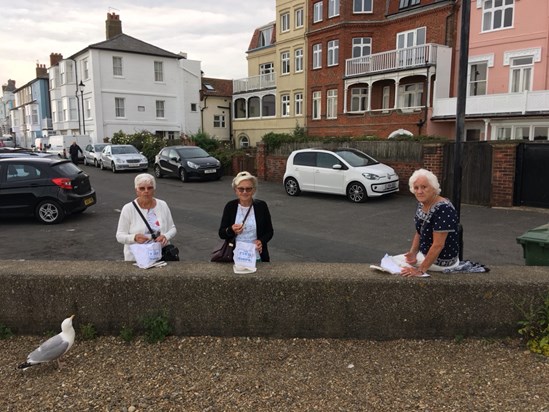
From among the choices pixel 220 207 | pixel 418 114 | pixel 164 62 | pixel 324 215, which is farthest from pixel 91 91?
pixel 324 215

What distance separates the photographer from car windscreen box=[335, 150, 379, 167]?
1440cm

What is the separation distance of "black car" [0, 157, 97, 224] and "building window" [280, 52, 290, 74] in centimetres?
2883

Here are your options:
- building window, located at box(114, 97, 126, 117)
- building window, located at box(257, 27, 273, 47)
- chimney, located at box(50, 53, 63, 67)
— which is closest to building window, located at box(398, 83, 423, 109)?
building window, located at box(257, 27, 273, 47)

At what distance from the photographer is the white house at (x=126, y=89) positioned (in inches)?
1553

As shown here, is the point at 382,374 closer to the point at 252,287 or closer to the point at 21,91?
the point at 252,287

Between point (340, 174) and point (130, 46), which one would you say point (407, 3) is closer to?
point (340, 174)

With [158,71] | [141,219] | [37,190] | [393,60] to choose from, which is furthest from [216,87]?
[141,219]

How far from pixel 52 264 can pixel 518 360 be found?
14.1ft

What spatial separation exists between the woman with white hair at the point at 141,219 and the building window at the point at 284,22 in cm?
3551

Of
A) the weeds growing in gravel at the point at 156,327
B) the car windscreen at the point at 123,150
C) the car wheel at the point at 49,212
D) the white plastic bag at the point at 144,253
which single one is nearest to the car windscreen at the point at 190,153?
the car windscreen at the point at 123,150

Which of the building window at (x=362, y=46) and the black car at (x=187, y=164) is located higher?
the building window at (x=362, y=46)

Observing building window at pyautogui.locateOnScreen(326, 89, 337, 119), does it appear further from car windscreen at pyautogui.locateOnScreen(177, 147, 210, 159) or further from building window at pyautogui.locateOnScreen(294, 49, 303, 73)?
car windscreen at pyautogui.locateOnScreen(177, 147, 210, 159)

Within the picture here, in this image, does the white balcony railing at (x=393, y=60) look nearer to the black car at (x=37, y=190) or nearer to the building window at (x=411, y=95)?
the building window at (x=411, y=95)

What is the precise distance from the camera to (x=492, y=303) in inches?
153
